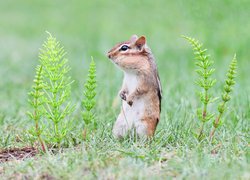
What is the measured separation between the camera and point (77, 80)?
9375 mm

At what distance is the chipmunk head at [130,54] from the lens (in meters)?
5.27

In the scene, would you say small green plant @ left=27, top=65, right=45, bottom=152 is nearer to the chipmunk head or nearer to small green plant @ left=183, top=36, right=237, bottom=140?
the chipmunk head

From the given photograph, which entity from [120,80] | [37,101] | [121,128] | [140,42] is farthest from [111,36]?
[37,101]

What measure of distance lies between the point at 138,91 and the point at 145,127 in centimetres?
28

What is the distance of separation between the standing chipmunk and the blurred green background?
169 cm

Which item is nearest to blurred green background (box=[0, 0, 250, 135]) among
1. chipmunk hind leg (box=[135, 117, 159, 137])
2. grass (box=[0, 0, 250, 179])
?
grass (box=[0, 0, 250, 179])

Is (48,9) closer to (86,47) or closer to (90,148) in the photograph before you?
(86,47)

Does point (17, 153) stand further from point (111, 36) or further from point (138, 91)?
point (111, 36)

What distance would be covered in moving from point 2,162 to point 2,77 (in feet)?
14.7

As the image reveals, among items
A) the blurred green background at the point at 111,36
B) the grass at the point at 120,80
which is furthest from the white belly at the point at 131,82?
the blurred green background at the point at 111,36

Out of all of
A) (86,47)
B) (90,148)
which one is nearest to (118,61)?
(90,148)

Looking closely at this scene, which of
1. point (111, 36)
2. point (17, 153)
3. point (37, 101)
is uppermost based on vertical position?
point (111, 36)

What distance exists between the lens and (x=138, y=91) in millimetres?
5254

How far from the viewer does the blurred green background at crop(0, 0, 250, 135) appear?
858 cm
